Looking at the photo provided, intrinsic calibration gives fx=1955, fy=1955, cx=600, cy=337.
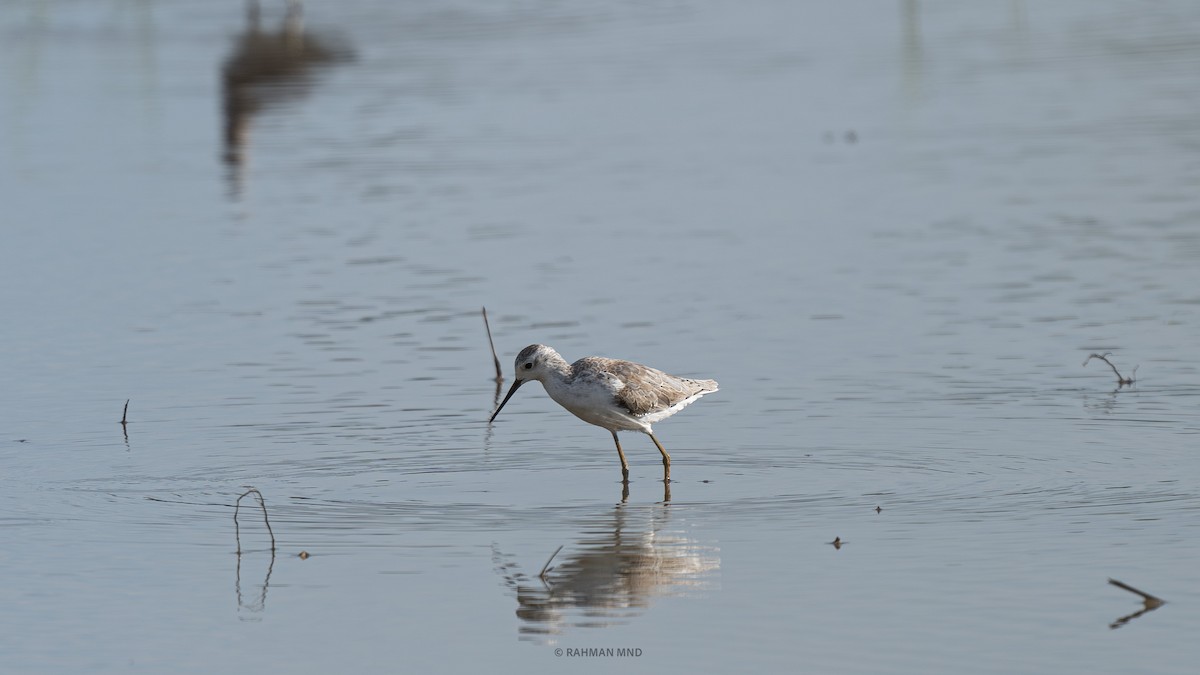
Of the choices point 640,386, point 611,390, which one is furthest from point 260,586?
point 640,386

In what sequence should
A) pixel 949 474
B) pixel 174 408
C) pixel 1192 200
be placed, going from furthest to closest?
pixel 1192 200 < pixel 174 408 < pixel 949 474

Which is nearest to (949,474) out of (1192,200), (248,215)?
(1192,200)

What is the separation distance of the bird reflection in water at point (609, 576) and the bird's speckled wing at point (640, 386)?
1.14m

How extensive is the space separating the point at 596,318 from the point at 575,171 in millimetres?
6906

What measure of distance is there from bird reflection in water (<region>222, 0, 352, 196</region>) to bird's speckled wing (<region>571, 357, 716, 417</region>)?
459 inches

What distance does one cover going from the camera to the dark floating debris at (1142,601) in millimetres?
7809

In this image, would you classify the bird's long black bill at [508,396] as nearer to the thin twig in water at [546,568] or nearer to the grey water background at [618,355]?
the grey water background at [618,355]

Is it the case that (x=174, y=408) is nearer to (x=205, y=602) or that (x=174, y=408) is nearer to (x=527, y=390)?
(x=527, y=390)

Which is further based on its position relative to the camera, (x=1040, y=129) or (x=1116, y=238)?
(x=1040, y=129)

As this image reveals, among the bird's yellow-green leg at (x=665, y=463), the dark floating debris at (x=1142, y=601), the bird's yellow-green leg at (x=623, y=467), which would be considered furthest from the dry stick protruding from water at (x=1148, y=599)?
the bird's yellow-green leg at (x=623, y=467)

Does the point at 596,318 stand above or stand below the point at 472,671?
below

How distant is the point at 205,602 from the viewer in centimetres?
868

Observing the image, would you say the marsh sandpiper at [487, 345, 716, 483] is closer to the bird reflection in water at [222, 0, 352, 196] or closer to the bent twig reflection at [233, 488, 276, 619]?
the bent twig reflection at [233, 488, 276, 619]

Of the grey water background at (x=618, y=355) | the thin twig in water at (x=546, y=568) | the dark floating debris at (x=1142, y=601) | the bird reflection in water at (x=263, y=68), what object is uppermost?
the dark floating debris at (x=1142, y=601)
